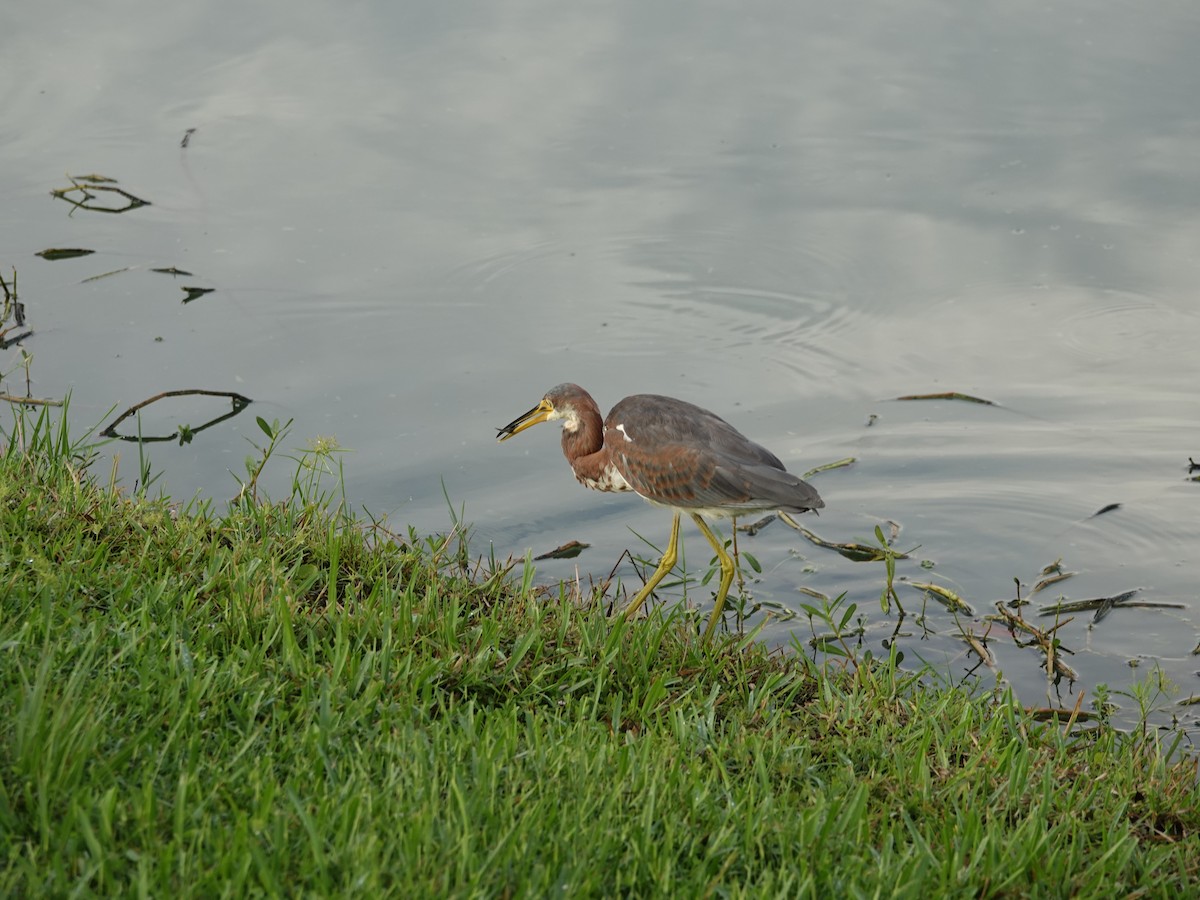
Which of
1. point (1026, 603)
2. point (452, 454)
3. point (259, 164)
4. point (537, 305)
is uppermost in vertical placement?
point (259, 164)

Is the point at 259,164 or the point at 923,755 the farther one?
the point at 259,164

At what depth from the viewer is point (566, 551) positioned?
6070 mm

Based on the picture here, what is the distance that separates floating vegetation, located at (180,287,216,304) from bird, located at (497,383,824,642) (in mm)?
2593

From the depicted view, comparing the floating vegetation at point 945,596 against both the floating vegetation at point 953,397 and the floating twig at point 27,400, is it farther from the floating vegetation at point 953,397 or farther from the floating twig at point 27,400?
the floating twig at point 27,400

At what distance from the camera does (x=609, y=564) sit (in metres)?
6.09

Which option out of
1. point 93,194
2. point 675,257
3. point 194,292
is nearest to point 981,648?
point 675,257

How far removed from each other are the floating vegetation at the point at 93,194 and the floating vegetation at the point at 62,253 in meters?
0.43

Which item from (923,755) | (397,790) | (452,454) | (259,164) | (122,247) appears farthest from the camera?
(259,164)

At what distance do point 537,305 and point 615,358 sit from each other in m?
0.68

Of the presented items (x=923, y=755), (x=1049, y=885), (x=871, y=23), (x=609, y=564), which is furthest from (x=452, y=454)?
(x=871, y=23)

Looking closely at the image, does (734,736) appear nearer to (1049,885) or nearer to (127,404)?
(1049,885)

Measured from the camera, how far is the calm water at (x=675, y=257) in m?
6.45

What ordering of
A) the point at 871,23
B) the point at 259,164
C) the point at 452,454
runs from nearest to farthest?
the point at 452,454 → the point at 259,164 → the point at 871,23

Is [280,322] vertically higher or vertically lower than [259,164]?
lower
